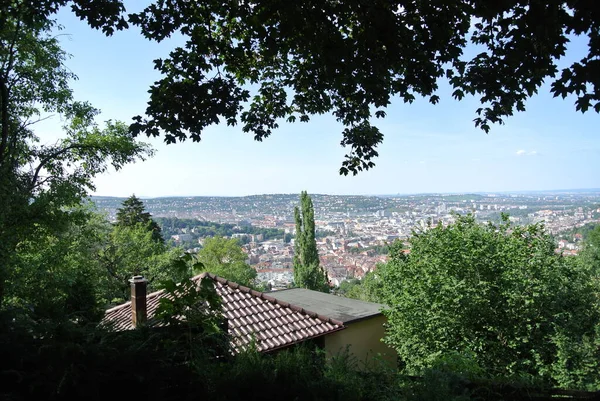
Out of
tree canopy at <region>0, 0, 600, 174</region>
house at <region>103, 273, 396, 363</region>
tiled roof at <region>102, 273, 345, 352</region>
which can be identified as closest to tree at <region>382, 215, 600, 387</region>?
house at <region>103, 273, 396, 363</region>

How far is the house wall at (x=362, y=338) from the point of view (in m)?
10.7

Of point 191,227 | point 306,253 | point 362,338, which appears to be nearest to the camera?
point 362,338

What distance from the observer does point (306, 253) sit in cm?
3434

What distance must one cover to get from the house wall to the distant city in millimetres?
23184

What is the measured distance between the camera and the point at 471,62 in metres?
4.90

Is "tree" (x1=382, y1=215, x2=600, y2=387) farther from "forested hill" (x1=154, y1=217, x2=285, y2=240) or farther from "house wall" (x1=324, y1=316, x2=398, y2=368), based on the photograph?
"forested hill" (x1=154, y1=217, x2=285, y2=240)

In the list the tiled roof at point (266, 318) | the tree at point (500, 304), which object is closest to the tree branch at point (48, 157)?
the tiled roof at point (266, 318)

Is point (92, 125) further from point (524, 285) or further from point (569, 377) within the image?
point (569, 377)

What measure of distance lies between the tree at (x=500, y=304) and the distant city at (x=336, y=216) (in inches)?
991

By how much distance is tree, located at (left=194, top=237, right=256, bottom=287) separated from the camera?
29172 mm

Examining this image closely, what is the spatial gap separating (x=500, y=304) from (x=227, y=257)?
2366cm

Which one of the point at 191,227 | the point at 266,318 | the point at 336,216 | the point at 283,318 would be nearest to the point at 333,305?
the point at 283,318

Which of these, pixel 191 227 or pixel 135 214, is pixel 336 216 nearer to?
pixel 191 227

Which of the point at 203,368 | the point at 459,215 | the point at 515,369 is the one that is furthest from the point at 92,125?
the point at 515,369
